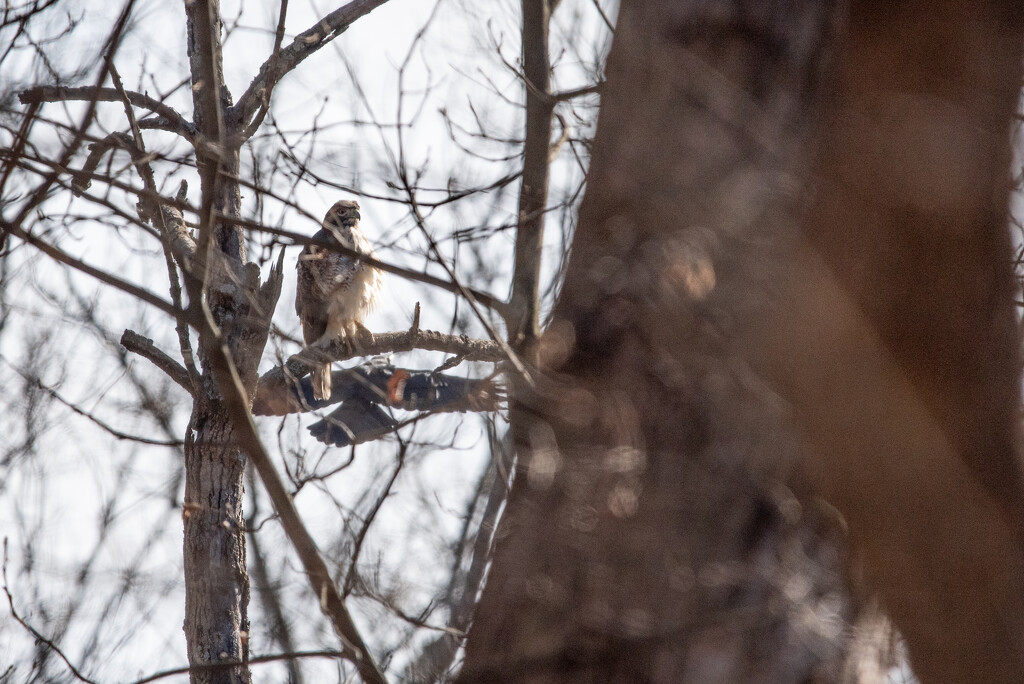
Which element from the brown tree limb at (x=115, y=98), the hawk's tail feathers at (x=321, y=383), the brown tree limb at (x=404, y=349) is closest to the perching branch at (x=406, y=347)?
the brown tree limb at (x=404, y=349)

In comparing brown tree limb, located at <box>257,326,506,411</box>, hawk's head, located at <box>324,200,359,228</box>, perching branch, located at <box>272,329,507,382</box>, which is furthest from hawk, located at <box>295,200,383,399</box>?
brown tree limb, located at <box>257,326,506,411</box>

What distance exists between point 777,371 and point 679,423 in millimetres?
232

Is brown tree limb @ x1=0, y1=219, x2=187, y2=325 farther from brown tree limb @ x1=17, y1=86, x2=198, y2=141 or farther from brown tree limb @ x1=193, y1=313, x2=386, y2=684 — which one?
brown tree limb @ x1=17, y1=86, x2=198, y2=141

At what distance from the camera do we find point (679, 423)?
182cm

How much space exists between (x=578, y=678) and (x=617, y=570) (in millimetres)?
205

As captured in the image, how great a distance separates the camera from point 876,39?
203 centimetres

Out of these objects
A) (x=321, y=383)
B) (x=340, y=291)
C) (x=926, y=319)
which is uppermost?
(x=340, y=291)

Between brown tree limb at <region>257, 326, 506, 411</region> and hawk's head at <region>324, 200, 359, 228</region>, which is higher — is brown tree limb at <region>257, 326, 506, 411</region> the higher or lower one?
the lower one

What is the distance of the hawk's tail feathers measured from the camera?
4949mm

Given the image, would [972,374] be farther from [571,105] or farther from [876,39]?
[571,105]

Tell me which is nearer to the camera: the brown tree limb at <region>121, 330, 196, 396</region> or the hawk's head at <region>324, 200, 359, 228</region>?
the brown tree limb at <region>121, 330, 196, 396</region>

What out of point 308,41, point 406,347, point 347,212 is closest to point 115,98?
point 308,41

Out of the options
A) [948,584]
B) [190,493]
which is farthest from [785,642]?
[190,493]

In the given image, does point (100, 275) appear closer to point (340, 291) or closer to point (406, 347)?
point (406, 347)
